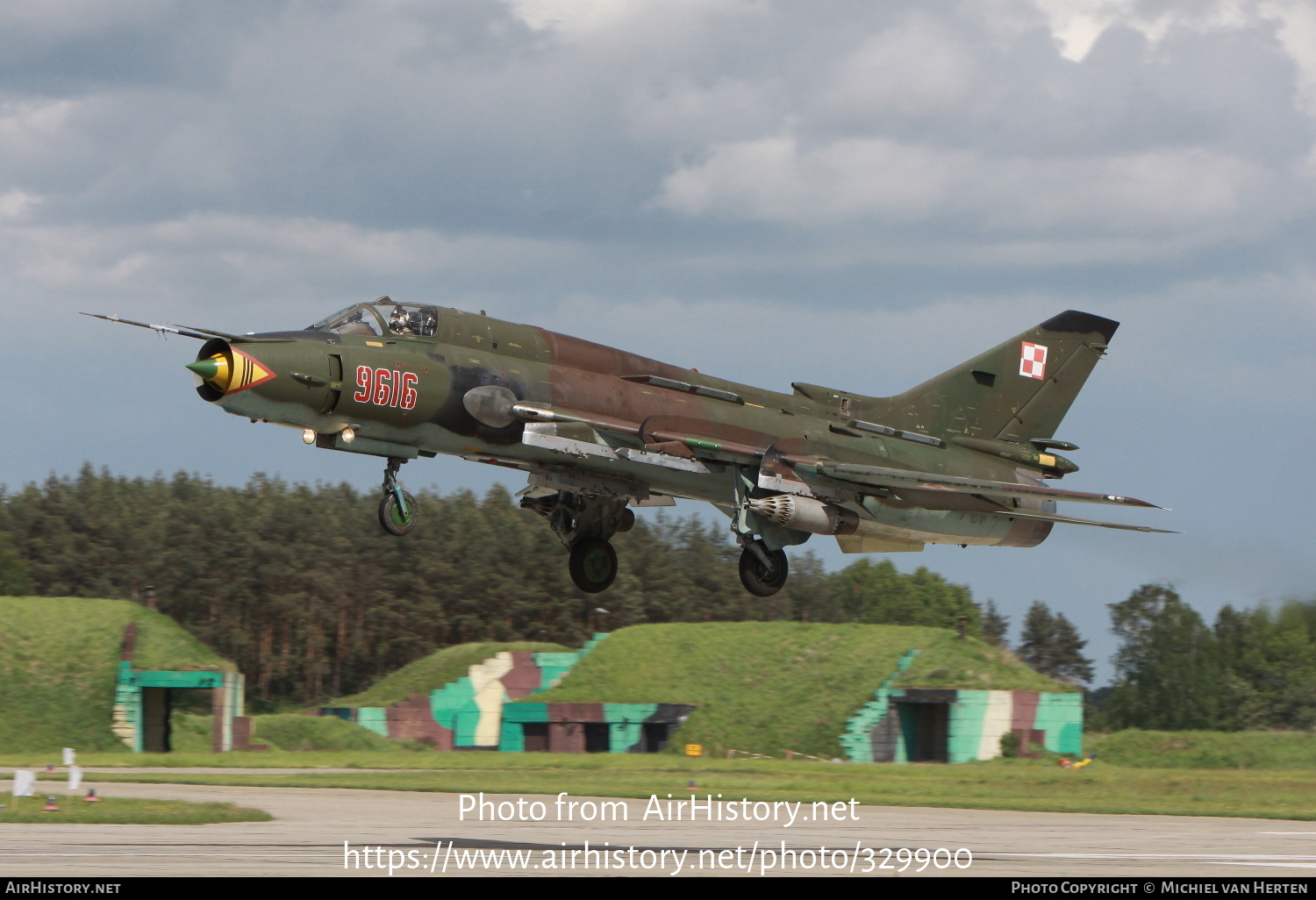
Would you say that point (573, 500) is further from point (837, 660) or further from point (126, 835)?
point (837, 660)

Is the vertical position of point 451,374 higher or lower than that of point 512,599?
higher

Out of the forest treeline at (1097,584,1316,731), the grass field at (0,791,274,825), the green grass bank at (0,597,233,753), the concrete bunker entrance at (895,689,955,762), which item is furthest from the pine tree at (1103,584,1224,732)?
the grass field at (0,791,274,825)

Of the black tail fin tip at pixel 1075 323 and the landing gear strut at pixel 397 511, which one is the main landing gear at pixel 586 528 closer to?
the landing gear strut at pixel 397 511

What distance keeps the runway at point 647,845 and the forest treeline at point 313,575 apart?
2239 inches

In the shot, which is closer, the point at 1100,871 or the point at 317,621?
the point at 1100,871

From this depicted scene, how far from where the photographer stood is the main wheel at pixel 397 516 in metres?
22.9

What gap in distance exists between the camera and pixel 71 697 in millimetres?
54344

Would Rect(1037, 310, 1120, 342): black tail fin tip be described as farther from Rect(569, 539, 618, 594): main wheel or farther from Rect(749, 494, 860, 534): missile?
Rect(569, 539, 618, 594): main wheel

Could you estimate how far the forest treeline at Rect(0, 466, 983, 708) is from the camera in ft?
292

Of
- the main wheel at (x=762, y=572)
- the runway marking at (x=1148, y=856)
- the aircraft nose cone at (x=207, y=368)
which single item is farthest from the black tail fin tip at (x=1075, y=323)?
the aircraft nose cone at (x=207, y=368)

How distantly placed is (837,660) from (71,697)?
1186 inches

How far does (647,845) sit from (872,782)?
813 inches

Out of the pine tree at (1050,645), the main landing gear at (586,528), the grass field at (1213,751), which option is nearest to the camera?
the main landing gear at (586,528)
